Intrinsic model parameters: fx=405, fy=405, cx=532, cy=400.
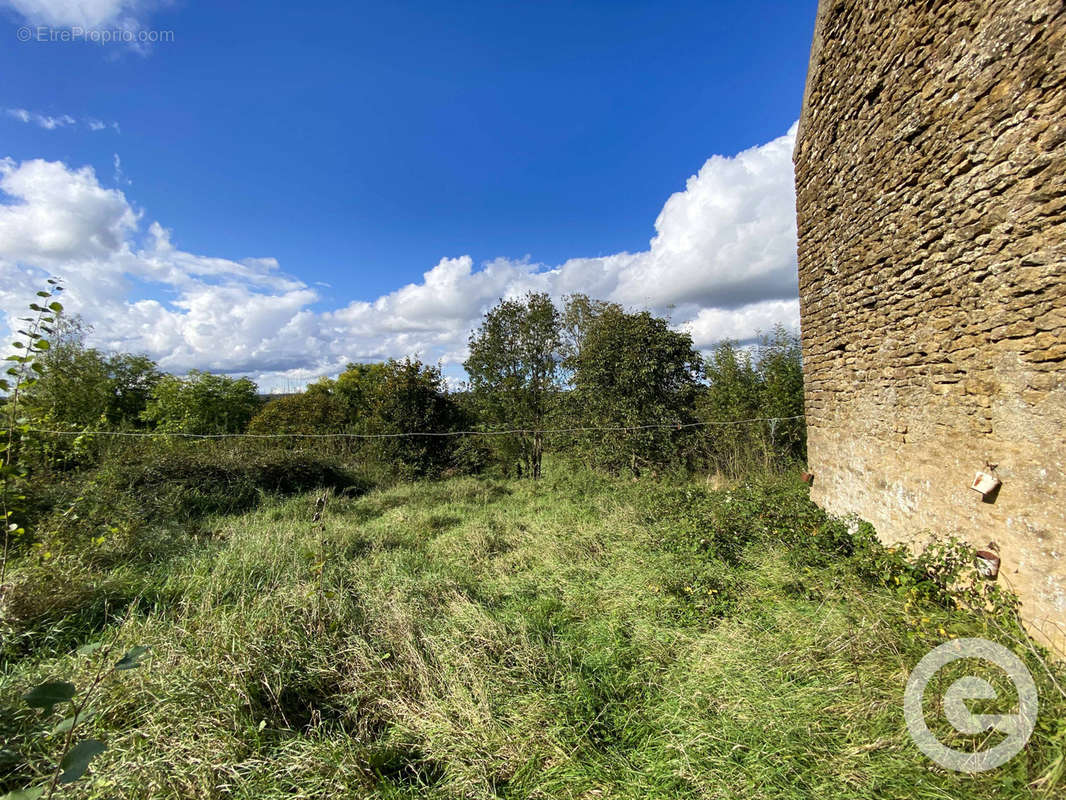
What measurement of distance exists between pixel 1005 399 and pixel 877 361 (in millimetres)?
1270

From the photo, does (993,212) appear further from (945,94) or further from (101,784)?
(101,784)

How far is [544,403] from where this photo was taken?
10.4 metres

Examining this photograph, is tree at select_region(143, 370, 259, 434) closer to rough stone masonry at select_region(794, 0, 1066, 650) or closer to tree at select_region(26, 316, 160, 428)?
tree at select_region(26, 316, 160, 428)

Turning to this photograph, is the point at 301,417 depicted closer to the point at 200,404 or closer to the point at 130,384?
the point at 200,404

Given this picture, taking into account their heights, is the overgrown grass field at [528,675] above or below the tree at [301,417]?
below

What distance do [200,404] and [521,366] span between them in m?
13.3

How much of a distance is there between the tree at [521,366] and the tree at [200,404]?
29.3 ft

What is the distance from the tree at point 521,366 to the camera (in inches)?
407

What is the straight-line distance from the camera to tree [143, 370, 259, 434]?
12.8 m

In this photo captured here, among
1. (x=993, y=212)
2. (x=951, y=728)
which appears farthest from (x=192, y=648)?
(x=993, y=212)

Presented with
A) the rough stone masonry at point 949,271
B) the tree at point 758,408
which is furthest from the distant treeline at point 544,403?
the rough stone masonry at point 949,271

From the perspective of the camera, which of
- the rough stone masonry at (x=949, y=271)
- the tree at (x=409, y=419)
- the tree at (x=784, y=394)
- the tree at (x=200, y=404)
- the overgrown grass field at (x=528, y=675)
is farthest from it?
the tree at (x=200, y=404)

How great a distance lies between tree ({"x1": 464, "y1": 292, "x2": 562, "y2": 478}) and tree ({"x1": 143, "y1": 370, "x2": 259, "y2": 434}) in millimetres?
8924

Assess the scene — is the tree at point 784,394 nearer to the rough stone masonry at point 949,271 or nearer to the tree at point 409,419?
the rough stone masonry at point 949,271
